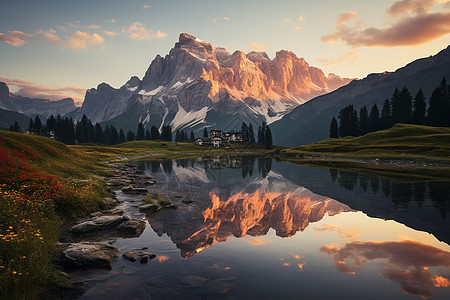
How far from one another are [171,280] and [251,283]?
3.31m

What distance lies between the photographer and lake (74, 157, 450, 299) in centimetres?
917

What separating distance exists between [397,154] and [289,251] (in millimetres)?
63446

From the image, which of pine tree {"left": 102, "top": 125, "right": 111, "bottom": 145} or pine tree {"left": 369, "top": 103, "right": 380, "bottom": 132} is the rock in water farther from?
pine tree {"left": 102, "top": 125, "right": 111, "bottom": 145}

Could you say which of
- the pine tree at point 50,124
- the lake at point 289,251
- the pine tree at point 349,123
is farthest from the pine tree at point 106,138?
the lake at point 289,251

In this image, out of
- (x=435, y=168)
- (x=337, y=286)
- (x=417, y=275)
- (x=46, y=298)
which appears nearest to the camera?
(x=46, y=298)

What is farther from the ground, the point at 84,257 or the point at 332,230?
the point at 84,257

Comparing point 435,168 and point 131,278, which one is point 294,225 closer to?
point 131,278

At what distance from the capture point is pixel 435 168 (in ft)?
153

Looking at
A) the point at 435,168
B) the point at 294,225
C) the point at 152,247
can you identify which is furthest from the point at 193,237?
Result: the point at 435,168

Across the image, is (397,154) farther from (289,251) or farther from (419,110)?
(419,110)

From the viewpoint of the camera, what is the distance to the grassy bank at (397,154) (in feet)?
152

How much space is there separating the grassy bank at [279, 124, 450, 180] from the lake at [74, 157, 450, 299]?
26642 millimetres

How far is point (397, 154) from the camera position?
200 ft

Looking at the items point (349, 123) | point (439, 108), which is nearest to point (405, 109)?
point (439, 108)
